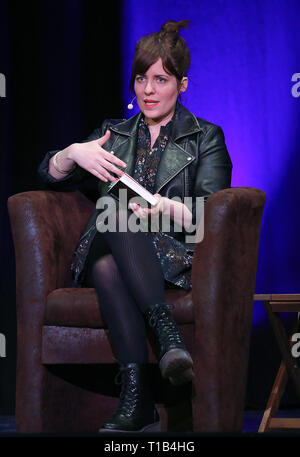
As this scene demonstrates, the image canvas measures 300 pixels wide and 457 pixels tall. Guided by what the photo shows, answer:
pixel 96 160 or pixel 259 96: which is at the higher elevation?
pixel 259 96

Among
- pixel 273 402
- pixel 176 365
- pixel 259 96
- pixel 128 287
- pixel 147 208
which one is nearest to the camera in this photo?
pixel 176 365

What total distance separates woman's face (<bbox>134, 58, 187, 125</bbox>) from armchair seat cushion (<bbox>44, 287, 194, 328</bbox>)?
0.65 meters

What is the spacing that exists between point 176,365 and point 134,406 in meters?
0.19

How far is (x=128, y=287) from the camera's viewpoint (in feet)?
6.00

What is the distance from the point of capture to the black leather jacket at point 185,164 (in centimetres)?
214

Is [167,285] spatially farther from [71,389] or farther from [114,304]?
[71,389]

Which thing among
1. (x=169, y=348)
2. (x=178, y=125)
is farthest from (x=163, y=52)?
(x=169, y=348)

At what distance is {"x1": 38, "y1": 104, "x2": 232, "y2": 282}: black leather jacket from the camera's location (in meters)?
2.14

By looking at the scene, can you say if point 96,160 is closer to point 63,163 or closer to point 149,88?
point 63,163

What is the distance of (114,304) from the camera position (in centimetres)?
182

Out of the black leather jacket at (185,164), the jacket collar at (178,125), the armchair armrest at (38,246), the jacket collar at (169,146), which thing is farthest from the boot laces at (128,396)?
the jacket collar at (178,125)

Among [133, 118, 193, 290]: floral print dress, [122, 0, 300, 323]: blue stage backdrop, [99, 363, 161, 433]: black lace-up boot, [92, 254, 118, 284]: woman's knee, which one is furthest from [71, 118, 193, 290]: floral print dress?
[122, 0, 300, 323]: blue stage backdrop

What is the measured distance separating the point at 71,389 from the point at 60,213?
549 millimetres

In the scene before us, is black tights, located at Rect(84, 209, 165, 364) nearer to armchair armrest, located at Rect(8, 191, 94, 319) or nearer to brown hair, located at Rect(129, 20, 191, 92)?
armchair armrest, located at Rect(8, 191, 94, 319)
